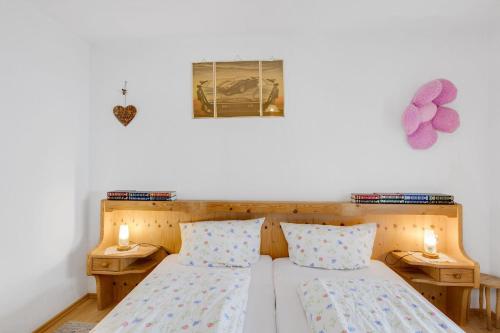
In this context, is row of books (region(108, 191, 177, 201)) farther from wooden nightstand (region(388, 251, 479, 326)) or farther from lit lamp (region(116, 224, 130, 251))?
wooden nightstand (region(388, 251, 479, 326))

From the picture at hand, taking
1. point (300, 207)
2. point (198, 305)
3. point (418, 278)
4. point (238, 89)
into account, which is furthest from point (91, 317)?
point (418, 278)

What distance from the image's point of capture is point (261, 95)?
7.61ft

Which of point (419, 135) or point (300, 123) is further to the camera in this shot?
point (300, 123)

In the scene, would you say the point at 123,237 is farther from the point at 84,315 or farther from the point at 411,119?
the point at 411,119

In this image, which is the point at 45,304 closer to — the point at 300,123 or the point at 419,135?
the point at 300,123

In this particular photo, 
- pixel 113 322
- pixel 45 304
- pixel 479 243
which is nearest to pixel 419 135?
pixel 479 243

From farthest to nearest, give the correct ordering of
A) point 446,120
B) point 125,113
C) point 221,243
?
1. point 125,113
2. point 446,120
3. point 221,243

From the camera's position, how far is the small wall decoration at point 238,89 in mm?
2312

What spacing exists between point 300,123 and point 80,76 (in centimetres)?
212

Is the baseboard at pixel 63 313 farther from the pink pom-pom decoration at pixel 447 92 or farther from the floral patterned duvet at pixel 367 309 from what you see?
the pink pom-pom decoration at pixel 447 92

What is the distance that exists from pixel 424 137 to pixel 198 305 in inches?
85.9

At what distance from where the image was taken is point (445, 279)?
1869mm

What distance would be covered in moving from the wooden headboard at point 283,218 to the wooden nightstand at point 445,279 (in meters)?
0.16

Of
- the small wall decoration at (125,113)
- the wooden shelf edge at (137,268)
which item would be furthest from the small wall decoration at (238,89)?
the wooden shelf edge at (137,268)
